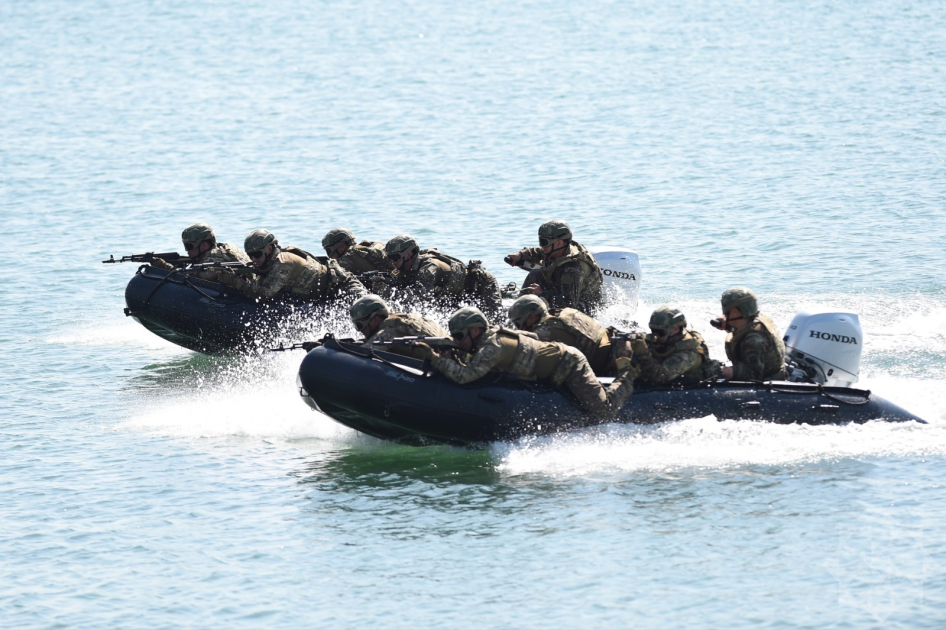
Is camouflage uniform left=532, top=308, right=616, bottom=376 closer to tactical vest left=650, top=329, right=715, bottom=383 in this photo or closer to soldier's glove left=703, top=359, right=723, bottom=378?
Answer: tactical vest left=650, top=329, right=715, bottom=383

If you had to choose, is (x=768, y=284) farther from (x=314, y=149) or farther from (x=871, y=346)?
(x=314, y=149)

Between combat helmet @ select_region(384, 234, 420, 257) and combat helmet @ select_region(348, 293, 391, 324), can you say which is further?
combat helmet @ select_region(384, 234, 420, 257)

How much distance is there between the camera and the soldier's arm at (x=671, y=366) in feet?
44.8

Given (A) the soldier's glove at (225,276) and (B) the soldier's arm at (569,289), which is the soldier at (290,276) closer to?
(A) the soldier's glove at (225,276)

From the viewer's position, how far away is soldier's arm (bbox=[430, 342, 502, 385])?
13406 mm

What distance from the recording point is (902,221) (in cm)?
2456

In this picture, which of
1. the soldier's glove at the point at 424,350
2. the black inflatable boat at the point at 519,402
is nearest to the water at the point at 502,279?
the black inflatable boat at the point at 519,402

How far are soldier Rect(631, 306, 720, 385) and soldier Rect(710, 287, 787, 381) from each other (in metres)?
0.27

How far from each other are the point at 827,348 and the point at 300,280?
6326mm

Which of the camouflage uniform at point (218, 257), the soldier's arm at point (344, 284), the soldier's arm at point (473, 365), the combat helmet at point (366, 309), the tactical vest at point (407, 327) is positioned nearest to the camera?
the soldier's arm at point (473, 365)

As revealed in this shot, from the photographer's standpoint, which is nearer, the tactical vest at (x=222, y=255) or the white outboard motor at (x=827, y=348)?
the white outboard motor at (x=827, y=348)

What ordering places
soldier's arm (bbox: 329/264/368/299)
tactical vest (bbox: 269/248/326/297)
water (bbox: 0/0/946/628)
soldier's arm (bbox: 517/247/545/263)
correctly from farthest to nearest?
soldier's arm (bbox: 517/247/545/263) → soldier's arm (bbox: 329/264/368/299) → tactical vest (bbox: 269/248/326/297) → water (bbox: 0/0/946/628)

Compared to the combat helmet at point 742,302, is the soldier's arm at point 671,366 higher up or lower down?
lower down

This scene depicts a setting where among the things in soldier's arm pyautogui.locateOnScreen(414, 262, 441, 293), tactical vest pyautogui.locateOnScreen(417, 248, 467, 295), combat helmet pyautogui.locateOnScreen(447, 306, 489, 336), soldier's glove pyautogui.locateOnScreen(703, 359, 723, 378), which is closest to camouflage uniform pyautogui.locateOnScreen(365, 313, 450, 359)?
combat helmet pyautogui.locateOnScreen(447, 306, 489, 336)
